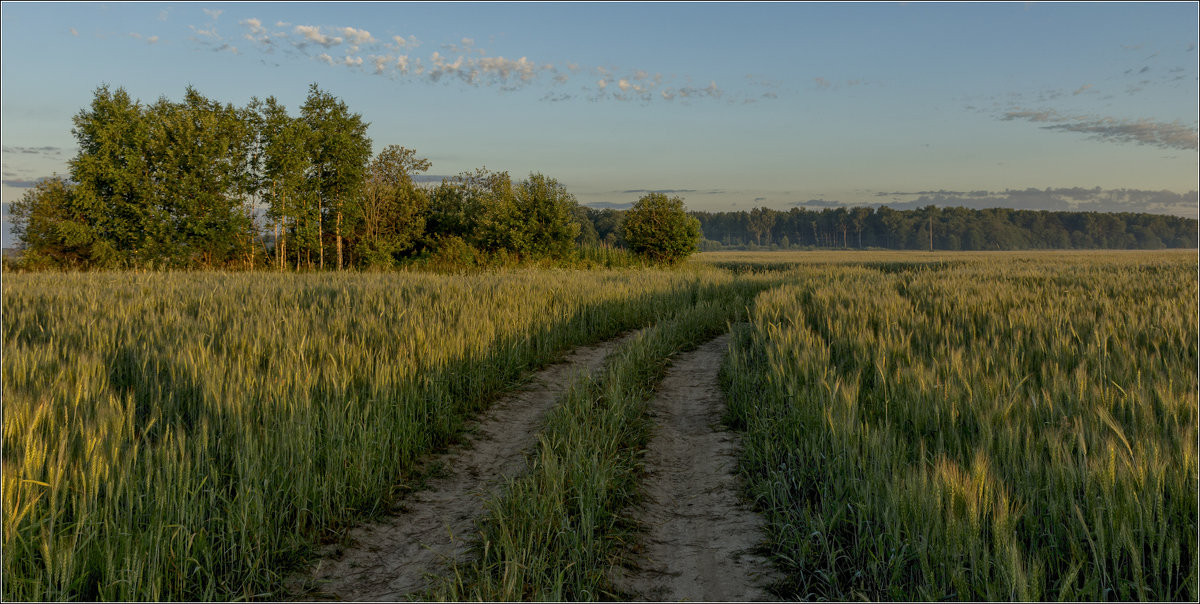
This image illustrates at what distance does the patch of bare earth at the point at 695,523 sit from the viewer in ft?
11.8

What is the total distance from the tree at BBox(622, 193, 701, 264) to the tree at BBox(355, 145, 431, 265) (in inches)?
665

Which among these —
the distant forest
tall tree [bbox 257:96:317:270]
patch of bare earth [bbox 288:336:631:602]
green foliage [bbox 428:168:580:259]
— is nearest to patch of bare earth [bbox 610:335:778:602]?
patch of bare earth [bbox 288:336:631:602]

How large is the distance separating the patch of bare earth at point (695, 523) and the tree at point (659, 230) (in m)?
40.0

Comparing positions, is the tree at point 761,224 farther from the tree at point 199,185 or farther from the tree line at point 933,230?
the tree at point 199,185

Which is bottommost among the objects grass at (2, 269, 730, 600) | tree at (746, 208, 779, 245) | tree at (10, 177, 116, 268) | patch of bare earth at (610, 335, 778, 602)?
patch of bare earth at (610, 335, 778, 602)

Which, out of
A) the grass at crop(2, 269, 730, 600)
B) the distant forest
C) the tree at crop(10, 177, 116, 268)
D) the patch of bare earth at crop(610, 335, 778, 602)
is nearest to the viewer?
the grass at crop(2, 269, 730, 600)

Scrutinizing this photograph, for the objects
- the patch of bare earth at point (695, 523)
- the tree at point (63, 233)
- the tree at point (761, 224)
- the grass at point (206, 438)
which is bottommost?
the patch of bare earth at point (695, 523)

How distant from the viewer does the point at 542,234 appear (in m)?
41.9

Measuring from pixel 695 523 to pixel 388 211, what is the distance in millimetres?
45763

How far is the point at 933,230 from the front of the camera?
16488cm

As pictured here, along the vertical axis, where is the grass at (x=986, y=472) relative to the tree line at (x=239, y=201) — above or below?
below

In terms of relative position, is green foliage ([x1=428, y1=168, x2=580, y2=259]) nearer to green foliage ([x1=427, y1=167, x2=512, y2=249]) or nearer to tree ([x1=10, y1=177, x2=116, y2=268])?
green foliage ([x1=427, y1=167, x2=512, y2=249])

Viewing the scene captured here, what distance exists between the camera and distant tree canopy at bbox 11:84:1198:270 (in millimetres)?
38969

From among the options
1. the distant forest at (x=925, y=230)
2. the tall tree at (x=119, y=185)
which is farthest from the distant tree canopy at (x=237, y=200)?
the distant forest at (x=925, y=230)
